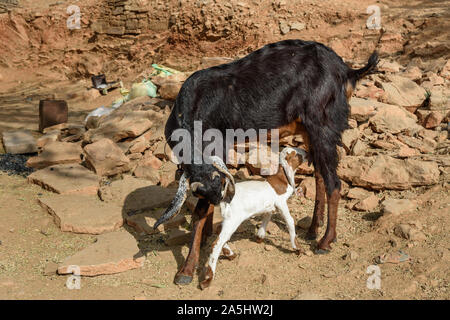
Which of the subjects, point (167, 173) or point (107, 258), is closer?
point (107, 258)

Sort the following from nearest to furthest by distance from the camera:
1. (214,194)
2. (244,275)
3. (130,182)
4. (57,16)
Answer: (214,194), (244,275), (130,182), (57,16)

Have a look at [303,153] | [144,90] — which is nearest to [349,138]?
[303,153]

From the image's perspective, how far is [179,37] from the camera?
1197 cm

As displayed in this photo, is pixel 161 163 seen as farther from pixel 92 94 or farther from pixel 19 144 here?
pixel 92 94

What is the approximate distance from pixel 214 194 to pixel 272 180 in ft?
2.37

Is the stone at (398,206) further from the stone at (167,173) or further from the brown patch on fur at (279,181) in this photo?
the stone at (167,173)

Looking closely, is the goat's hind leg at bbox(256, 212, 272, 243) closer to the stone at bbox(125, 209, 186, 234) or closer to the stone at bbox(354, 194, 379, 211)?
the stone at bbox(125, 209, 186, 234)

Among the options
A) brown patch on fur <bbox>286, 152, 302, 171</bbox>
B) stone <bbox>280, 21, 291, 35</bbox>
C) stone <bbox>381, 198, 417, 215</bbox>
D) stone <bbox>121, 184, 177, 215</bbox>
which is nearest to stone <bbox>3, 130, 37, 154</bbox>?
stone <bbox>121, 184, 177, 215</bbox>

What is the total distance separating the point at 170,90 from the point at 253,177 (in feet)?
7.53

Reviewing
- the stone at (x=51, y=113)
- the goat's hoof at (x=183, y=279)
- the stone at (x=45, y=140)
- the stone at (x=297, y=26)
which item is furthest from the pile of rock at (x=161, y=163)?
the stone at (x=297, y=26)

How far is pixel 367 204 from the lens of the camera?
4.71 m

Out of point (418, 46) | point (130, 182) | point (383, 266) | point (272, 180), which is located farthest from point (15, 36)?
point (383, 266)

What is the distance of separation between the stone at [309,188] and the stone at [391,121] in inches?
52.8

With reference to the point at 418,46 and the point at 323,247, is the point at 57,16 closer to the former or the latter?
the point at 418,46
